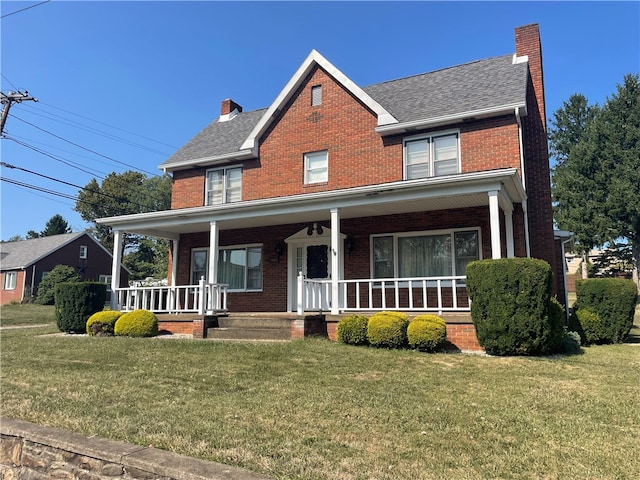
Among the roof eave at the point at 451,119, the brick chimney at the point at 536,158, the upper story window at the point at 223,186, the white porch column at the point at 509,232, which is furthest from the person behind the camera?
the upper story window at the point at 223,186

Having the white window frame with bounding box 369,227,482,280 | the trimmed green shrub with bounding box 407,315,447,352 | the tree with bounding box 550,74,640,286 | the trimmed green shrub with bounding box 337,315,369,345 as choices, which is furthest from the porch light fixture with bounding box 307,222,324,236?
the tree with bounding box 550,74,640,286

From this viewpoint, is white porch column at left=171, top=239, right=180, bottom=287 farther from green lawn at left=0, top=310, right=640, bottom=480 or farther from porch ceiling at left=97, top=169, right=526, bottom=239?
green lawn at left=0, top=310, right=640, bottom=480

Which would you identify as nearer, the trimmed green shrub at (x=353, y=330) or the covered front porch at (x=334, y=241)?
the trimmed green shrub at (x=353, y=330)

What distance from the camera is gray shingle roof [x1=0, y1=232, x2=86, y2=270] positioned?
37.1 metres

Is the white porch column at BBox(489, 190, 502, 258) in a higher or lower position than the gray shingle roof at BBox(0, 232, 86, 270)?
lower

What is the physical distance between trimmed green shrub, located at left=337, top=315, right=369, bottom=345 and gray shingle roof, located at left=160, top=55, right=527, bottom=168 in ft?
21.4

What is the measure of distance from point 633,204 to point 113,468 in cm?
3687

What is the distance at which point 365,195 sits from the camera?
35.3ft

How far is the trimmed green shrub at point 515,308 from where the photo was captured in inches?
317

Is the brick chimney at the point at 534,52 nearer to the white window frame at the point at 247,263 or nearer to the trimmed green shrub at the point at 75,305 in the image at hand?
the white window frame at the point at 247,263

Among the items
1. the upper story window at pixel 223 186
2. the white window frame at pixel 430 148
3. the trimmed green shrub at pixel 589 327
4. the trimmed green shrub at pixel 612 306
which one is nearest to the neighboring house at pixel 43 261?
the upper story window at pixel 223 186

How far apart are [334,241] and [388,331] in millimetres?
2846

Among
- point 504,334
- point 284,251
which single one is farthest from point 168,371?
→ point 284,251

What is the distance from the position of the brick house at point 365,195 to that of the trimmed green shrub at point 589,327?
168cm
